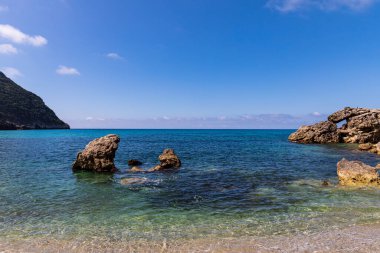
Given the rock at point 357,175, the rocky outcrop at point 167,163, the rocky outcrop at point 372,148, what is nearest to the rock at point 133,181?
the rocky outcrop at point 167,163

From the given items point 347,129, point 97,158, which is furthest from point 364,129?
point 97,158

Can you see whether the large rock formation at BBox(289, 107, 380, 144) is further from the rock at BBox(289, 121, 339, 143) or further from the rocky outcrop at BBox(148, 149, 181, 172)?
the rocky outcrop at BBox(148, 149, 181, 172)

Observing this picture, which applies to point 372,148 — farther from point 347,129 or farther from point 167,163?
point 167,163

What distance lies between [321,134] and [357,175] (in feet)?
198

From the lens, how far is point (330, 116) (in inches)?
3339

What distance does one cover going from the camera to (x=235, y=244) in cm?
1134

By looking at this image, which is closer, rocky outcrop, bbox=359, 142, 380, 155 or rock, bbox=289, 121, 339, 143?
rocky outcrop, bbox=359, 142, 380, 155

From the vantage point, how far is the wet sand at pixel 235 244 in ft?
35.3

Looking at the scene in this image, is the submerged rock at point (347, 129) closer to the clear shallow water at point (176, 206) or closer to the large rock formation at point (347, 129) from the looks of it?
the large rock formation at point (347, 129)

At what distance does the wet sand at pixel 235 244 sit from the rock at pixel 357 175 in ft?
38.1

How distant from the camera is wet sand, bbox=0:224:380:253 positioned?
35.3 feet

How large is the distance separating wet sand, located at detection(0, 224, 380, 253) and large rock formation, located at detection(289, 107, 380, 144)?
225ft

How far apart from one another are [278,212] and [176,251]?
749 centimetres

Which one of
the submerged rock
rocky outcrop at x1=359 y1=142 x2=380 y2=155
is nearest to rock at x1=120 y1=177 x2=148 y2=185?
rocky outcrop at x1=359 y1=142 x2=380 y2=155
